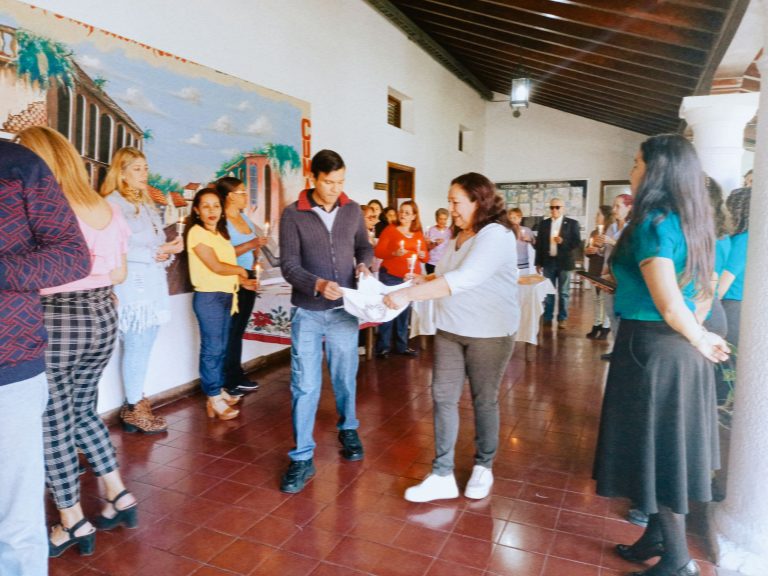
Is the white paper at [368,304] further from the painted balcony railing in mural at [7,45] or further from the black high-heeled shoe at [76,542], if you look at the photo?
the painted balcony railing in mural at [7,45]

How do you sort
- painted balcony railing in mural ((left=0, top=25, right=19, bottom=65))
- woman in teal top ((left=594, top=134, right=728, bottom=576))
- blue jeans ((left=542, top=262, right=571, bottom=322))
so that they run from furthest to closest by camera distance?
1. blue jeans ((left=542, top=262, right=571, bottom=322))
2. painted balcony railing in mural ((left=0, top=25, right=19, bottom=65))
3. woman in teal top ((left=594, top=134, right=728, bottom=576))

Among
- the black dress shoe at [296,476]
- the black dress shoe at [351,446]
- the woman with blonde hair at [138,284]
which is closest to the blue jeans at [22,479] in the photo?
the black dress shoe at [296,476]

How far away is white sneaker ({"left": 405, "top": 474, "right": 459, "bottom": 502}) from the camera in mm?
2713

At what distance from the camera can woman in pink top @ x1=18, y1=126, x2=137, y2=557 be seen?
2096 millimetres

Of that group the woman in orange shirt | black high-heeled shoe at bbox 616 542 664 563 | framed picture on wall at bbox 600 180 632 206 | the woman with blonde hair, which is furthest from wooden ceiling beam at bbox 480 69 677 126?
black high-heeled shoe at bbox 616 542 664 563

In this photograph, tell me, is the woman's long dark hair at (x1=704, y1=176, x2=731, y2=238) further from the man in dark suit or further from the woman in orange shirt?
the man in dark suit

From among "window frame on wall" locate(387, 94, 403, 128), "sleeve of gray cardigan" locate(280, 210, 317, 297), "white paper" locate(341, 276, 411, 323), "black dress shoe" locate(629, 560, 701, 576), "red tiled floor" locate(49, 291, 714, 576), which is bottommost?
"red tiled floor" locate(49, 291, 714, 576)

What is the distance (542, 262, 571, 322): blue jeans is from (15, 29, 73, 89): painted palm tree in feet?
18.6

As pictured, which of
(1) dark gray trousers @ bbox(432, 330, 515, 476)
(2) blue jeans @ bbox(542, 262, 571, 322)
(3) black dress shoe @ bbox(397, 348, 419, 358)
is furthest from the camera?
(2) blue jeans @ bbox(542, 262, 571, 322)

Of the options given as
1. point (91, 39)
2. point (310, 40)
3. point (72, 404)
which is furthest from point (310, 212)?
point (310, 40)

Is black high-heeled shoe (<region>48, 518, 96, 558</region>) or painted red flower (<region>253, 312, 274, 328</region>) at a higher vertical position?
painted red flower (<region>253, 312, 274, 328</region>)

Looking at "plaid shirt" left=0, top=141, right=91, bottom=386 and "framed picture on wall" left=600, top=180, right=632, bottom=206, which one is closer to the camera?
"plaid shirt" left=0, top=141, right=91, bottom=386

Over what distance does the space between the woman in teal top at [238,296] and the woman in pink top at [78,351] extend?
1.77 metres

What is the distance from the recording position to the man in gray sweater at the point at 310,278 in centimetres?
285
